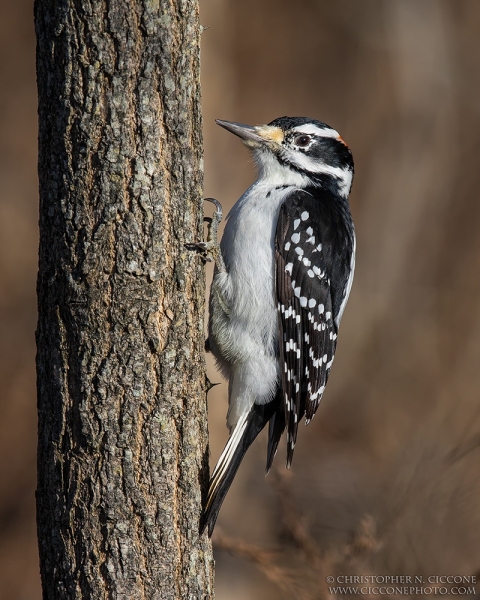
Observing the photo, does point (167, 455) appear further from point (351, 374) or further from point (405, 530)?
point (351, 374)

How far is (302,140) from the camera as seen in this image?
3.54 meters

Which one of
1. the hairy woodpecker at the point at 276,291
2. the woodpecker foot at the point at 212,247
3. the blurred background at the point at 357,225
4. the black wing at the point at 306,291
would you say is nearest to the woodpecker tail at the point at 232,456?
the hairy woodpecker at the point at 276,291

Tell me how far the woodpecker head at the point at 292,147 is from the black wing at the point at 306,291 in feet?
0.53

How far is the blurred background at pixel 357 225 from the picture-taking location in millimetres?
6355

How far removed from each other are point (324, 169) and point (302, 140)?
0.20m

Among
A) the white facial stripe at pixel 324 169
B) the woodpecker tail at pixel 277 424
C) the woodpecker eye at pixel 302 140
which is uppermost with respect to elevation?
the woodpecker eye at pixel 302 140

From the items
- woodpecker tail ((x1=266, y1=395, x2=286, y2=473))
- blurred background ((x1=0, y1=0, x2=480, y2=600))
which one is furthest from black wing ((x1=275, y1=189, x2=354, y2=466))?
blurred background ((x1=0, y1=0, x2=480, y2=600))

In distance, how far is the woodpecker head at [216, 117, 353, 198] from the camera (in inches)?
138

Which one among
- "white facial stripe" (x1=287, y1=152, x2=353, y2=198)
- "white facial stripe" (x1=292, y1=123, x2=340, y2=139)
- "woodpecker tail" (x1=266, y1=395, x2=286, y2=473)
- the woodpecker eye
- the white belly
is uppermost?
"white facial stripe" (x1=292, y1=123, x2=340, y2=139)

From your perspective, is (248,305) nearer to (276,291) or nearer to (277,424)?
(276,291)

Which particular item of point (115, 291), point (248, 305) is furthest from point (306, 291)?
A: point (115, 291)

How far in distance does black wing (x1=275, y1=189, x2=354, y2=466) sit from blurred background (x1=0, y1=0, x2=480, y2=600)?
2495 mm

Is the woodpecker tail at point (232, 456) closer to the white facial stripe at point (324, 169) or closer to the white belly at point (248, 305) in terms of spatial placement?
the white belly at point (248, 305)

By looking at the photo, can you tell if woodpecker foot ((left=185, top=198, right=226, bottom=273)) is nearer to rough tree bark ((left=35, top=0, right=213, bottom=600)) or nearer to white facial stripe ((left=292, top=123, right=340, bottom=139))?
rough tree bark ((left=35, top=0, right=213, bottom=600))
